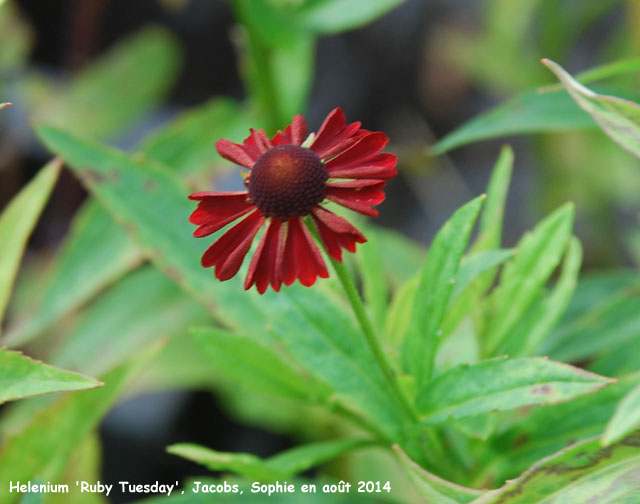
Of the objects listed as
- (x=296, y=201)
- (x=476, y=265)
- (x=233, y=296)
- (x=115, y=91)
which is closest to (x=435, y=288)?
(x=476, y=265)

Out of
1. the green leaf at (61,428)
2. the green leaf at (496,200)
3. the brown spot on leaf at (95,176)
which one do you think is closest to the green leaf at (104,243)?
the brown spot on leaf at (95,176)

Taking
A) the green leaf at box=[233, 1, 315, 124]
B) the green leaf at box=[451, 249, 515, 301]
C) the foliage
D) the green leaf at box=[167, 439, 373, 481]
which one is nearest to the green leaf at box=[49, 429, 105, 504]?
the foliage

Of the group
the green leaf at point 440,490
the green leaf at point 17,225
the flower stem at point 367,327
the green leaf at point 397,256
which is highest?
the green leaf at point 397,256

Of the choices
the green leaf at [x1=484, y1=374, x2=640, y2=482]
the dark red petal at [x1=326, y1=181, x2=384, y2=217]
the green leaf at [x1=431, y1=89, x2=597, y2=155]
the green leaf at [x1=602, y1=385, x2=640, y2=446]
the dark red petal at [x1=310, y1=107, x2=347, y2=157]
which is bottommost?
the green leaf at [x1=602, y1=385, x2=640, y2=446]

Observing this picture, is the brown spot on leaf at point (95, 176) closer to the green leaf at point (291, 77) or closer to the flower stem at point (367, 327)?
the green leaf at point (291, 77)

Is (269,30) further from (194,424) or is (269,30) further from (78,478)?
(194,424)

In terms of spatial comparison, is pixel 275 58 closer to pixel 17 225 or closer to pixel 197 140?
pixel 197 140

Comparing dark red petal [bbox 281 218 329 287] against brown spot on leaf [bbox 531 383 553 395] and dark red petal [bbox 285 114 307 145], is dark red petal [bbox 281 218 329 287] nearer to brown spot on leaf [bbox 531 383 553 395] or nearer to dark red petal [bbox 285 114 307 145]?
dark red petal [bbox 285 114 307 145]
